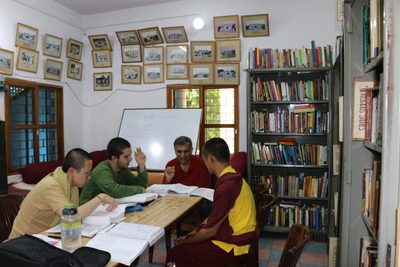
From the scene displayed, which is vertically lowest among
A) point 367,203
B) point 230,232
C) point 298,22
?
point 230,232

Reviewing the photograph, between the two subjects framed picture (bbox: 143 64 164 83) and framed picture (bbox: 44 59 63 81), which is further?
framed picture (bbox: 143 64 164 83)

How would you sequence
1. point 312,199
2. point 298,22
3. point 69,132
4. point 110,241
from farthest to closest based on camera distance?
point 69,132
point 298,22
point 312,199
point 110,241

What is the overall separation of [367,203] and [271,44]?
133 inches

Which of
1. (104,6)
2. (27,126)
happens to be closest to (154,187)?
(27,126)

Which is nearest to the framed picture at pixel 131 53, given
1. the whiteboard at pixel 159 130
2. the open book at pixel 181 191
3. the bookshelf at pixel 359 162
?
the whiteboard at pixel 159 130

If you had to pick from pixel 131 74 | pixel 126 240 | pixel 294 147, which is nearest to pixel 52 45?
pixel 131 74

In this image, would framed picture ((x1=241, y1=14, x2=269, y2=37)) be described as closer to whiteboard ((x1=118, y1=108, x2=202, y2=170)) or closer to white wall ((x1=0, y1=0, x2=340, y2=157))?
white wall ((x1=0, y1=0, x2=340, y2=157))

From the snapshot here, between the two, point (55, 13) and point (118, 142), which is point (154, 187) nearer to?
point (118, 142)

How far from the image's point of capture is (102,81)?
18.3ft

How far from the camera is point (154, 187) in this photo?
9.98 ft

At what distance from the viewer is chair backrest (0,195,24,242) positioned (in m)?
2.18

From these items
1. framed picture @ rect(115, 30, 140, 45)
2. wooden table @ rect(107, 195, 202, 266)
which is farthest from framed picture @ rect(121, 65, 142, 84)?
wooden table @ rect(107, 195, 202, 266)

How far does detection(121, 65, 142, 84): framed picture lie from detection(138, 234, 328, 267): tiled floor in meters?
2.72

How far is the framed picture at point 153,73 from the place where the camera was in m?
5.25
